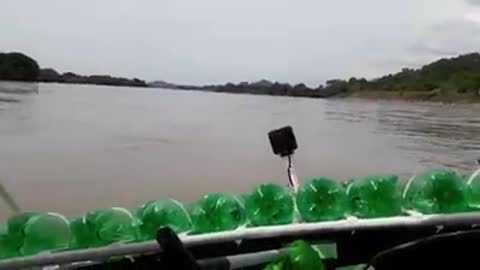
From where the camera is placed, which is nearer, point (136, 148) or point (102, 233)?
point (102, 233)

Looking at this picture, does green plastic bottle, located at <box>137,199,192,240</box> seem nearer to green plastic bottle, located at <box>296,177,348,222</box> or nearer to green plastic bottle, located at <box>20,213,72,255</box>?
Answer: green plastic bottle, located at <box>20,213,72,255</box>

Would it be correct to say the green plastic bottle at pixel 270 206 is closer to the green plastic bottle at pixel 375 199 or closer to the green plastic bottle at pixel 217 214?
the green plastic bottle at pixel 217 214

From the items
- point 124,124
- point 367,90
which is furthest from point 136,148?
point 367,90

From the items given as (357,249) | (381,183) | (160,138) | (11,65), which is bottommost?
(160,138)

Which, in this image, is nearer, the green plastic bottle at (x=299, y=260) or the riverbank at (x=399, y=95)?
the green plastic bottle at (x=299, y=260)

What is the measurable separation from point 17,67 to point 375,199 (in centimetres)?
145

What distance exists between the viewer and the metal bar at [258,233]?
66.2 inches

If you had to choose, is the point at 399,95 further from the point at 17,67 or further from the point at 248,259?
the point at 248,259

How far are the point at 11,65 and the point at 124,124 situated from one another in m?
10.5

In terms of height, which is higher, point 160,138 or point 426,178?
point 426,178

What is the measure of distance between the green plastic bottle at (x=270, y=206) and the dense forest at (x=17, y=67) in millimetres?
1175

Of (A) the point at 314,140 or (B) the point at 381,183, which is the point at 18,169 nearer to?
(A) the point at 314,140

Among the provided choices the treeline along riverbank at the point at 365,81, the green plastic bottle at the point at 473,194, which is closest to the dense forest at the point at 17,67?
the treeline along riverbank at the point at 365,81

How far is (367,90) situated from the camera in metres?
3.64
